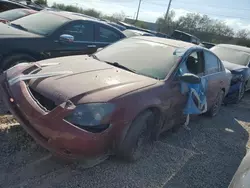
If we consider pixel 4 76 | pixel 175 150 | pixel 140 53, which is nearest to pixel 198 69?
pixel 140 53

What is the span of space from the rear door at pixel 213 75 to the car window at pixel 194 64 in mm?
186

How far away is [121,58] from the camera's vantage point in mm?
4094

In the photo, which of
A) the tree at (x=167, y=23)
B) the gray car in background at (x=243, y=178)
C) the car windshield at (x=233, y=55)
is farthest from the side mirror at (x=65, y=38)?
the tree at (x=167, y=23)

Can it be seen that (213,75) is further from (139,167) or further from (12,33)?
(12,33)

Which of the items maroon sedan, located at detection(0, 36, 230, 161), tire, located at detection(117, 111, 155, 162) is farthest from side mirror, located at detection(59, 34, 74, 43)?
tire, located at detection(117, 111, 155, 162)

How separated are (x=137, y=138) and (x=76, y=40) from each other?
3297mm

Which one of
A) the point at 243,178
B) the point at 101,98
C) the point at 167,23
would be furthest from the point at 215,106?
the point at 167,23

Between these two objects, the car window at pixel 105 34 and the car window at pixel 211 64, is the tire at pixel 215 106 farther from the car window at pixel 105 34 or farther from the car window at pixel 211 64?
the car window at pixel 105 34

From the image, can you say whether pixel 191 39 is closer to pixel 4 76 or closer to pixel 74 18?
pixel 74 18

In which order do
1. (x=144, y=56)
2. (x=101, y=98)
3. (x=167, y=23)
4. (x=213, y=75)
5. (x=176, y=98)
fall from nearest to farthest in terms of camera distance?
(x=101, y=98) < (x=176, y=98) < (x=144, y=56) < (x=213, y=75) < (x=167, y=23)

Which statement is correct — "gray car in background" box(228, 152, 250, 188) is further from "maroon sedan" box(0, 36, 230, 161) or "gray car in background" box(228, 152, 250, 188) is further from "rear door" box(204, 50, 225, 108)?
"rear door" box(204, 50, 225, 108)

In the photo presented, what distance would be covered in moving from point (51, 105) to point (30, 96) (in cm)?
25

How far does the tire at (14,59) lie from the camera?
464 centimetres

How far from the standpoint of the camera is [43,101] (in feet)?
9.57
